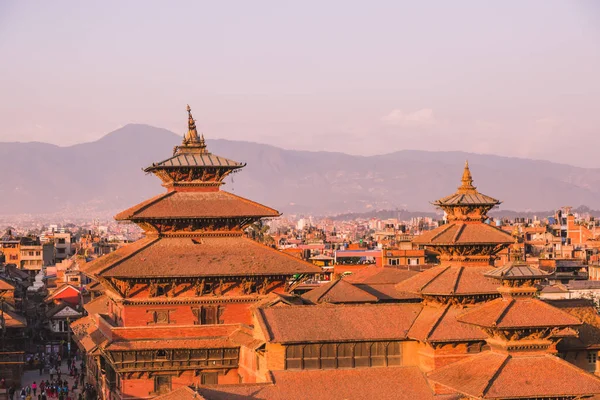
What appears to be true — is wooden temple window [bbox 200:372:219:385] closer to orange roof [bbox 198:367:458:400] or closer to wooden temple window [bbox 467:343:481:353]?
orange roof [bbox 198:367:458:400]

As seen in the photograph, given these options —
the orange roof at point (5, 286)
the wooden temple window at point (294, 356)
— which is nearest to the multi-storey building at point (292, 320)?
the wooden temple window at point (294, 356)

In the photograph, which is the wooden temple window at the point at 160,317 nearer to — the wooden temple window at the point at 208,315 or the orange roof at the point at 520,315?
the wooden temple window at the point at 208,315

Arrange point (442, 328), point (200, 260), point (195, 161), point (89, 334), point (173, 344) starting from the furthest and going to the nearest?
1. point (89, 334)
2. point (195, 161)
3. point (200, 260)
4. point (173, 344)
5. point (442, 328)

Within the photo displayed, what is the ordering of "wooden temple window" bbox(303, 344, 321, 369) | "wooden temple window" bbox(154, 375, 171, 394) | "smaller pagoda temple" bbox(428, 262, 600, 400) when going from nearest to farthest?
"smaller pagoda temple" bbox(428, 262, 600, 400) → "wooden temple window" bbox(303, 344, 321, 369) → "wooden temple window" bbox(154, 375, 171, 394)

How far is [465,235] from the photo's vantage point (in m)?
44.4

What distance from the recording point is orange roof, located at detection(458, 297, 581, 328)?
36.5m

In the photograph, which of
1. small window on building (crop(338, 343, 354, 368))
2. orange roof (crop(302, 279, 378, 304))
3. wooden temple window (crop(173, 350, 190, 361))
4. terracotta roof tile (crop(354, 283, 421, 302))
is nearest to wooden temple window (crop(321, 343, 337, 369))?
small window on building (crop(338, 343, 354, 368))

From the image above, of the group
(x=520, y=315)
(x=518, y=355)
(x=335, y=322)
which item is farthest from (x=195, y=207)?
(x=518, y=355)

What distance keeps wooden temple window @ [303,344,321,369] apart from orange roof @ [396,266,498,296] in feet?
15.6

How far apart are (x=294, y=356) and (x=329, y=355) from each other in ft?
3.84

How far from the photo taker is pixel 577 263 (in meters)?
123

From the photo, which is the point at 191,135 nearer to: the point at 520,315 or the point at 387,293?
the point at 387,293

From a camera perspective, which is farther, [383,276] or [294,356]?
[383,276]

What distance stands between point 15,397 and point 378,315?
3174 cm
